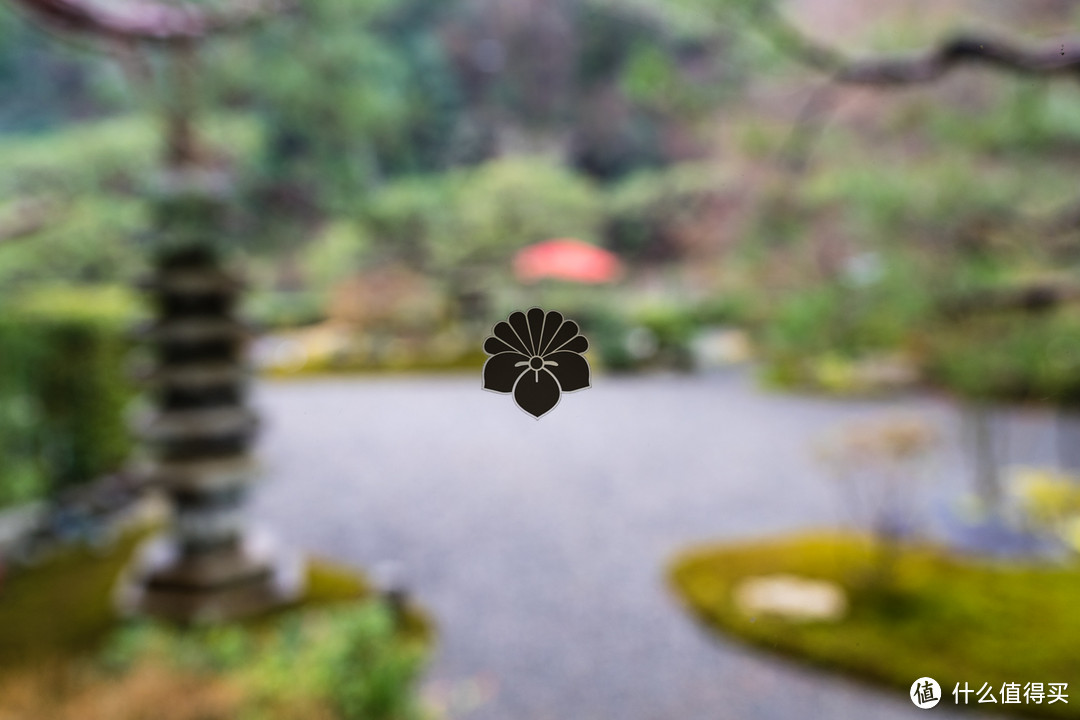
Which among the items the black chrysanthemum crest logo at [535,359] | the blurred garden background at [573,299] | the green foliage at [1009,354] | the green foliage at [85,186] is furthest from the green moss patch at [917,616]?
the green foliage at [85,186]

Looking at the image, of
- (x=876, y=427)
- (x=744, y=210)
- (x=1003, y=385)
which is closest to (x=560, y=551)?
(x=876, y=427)

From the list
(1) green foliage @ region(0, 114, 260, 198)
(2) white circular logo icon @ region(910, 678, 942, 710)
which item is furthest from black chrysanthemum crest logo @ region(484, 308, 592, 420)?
(1) green foliage @ region(0, 114, 260, 198)

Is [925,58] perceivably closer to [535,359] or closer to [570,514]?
[535,359]

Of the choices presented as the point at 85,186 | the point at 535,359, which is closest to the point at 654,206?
the point at 535,359

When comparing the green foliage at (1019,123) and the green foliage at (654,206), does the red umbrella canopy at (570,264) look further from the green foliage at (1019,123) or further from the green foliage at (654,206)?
the green foliage at (1019,123)

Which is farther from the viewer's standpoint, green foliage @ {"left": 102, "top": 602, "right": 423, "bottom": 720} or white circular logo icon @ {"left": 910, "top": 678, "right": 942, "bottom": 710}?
green foliage @ {"left": 102, "top": 602, "right": 423, "bottom": 720}

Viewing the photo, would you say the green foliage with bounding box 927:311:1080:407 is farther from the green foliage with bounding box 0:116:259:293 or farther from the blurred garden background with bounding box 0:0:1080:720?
the green foliage with bounding box 0:116:259:293

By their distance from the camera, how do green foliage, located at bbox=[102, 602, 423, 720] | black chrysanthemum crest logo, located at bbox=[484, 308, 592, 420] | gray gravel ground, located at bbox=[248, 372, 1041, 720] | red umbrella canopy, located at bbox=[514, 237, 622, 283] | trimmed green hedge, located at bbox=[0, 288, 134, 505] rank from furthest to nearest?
trimmed green hedge, located at bbox=[0, 288, 134, 505]
gray gravel ground, located at bbox=[248, 372, 1041, 720]
red umbrella canopy, located at bbox=[514, 237, 622, 283]
green foliage, located at bbox=[102, 602, 423, 720]
black chrysanthemum crest logo, located at bbox=[484, 308, 592, 420]
